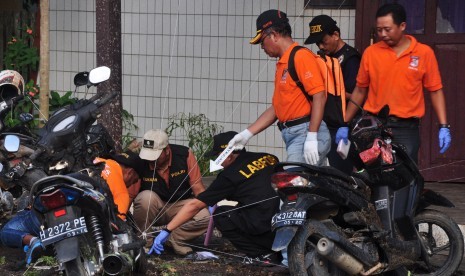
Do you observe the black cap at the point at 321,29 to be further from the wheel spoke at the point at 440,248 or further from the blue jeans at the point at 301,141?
the wheel spoke at the point at 440,248

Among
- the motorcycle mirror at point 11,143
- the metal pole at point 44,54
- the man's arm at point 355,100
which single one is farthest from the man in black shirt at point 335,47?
the metal pole at point 44,54

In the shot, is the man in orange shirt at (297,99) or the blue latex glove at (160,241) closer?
the blue latex glove at (160,241)

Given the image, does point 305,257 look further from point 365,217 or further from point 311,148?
point 311,148

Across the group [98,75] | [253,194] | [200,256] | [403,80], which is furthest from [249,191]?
[98,75]

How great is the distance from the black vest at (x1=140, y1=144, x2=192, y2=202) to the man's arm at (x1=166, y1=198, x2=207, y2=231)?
2.38 feet

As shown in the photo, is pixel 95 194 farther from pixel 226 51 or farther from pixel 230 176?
pixel 226 51

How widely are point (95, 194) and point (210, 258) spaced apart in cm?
181

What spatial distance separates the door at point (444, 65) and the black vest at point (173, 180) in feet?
10.5

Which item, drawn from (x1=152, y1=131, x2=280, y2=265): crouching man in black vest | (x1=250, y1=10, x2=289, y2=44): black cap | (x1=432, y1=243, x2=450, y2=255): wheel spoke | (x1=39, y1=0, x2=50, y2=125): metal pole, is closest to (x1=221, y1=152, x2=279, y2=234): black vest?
(x1=152, y1=131, x2=280, y2=265): crouching man in black vest

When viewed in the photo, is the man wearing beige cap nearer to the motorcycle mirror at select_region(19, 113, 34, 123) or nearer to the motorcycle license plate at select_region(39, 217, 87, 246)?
the motorcycle mirror at select_region(19, 113, 34, 123)

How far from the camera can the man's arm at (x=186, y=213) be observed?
7324 millimetres

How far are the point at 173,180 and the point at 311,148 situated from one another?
1.29 metres

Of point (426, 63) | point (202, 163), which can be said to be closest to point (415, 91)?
point (426, 63)

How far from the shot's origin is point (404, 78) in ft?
24.4
